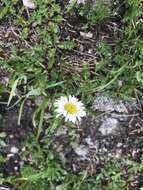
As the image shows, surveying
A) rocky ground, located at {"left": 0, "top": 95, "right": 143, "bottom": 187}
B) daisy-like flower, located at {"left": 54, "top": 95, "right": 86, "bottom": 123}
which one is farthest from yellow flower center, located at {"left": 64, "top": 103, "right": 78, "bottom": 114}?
rocky ground, located at {"left": 0, "top": 95, "right": 143, "bottom": 187}

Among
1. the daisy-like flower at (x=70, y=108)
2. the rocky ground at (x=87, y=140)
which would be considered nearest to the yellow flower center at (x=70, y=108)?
the daisy-like flower at (x=70, y=108)

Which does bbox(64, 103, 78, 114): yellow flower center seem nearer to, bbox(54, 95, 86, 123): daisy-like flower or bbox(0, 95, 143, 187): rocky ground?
bbox(54, 95, 86, 123): daisy-like flower

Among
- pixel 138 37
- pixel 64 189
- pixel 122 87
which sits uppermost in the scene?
pixel 138 37

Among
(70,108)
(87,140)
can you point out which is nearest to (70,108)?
(70,108)

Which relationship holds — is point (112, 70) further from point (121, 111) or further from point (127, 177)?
point (127, 177)

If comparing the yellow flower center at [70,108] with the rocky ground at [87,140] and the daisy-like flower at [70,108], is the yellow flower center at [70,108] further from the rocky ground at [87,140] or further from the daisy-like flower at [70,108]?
the rocky ground at [87,140]

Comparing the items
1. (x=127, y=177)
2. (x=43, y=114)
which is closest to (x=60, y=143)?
(x=43, y=114)

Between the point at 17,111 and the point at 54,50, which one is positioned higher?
the point at 54,50
